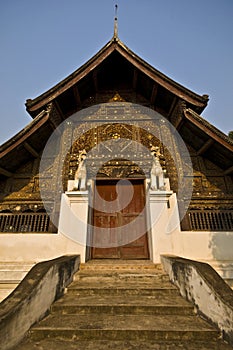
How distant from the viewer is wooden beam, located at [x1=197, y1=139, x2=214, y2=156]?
563 cm

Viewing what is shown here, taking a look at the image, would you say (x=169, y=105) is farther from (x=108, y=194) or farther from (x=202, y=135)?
(x=108, y=194)

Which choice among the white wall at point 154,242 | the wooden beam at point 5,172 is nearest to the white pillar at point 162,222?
the white wall at point 154,242

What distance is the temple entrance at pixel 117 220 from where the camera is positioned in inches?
Answer: 214

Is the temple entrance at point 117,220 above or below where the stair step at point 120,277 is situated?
above

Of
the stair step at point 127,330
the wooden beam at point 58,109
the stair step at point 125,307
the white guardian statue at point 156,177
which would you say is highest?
the wooden beam at point 58,109

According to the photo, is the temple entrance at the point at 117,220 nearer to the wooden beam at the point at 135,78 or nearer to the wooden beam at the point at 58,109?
the wooden beam at the point at 58,109

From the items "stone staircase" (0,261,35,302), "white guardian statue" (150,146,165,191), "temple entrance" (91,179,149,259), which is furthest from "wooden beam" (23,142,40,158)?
"white guardian statue" (150,146,165,191)

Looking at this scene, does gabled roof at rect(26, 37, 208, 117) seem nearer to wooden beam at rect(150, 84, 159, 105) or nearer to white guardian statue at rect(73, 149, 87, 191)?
wooden beam at rect(150, 84, 159, 105)

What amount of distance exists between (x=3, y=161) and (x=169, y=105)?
574cm

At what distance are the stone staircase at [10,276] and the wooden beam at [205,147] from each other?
576cm

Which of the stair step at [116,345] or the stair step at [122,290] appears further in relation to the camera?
the stair step at [122,290]

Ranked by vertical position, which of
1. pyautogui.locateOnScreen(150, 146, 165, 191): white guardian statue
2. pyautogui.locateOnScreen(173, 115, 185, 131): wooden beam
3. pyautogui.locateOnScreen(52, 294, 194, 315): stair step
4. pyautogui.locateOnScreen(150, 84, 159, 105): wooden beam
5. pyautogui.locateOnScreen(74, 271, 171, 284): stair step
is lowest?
pyautogui.locateOnScreen(52, 294, 194, 315): stair step

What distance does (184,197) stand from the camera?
574 cm

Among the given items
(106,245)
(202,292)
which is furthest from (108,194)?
(202,292)
